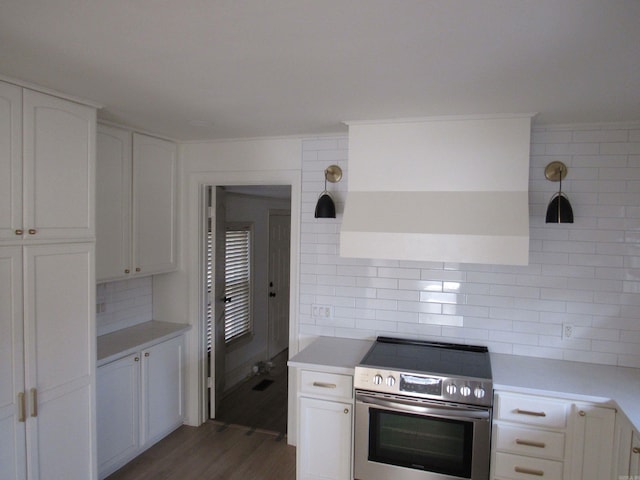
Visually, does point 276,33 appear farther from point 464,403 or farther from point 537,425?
point 537,425

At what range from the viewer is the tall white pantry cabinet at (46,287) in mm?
2090

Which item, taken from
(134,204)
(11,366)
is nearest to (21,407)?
(11,366)

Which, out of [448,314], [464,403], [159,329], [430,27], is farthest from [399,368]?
[159,329]

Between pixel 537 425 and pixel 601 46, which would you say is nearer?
pixel 601 46

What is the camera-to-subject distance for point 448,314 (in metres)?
3.02

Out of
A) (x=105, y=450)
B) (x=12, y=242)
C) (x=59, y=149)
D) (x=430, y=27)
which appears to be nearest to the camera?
(x=430, y=27)

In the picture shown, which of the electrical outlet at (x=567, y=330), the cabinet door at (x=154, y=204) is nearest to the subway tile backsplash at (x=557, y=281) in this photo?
the electrical outlet at (x=567, y=330)

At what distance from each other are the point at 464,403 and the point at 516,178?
132cm

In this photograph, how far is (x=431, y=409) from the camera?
245cm

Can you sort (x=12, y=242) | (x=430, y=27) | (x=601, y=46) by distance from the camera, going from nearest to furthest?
(x=430, y=27) → (x=601, y=46) → (x=12, y=242)

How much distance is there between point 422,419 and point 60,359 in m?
2.03

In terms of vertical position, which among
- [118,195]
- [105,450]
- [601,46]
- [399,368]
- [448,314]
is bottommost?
[105,450]

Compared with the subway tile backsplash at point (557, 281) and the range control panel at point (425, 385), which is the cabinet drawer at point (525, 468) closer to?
the range control panel at point (425, 385)

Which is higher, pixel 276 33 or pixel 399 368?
pixel 276 33
